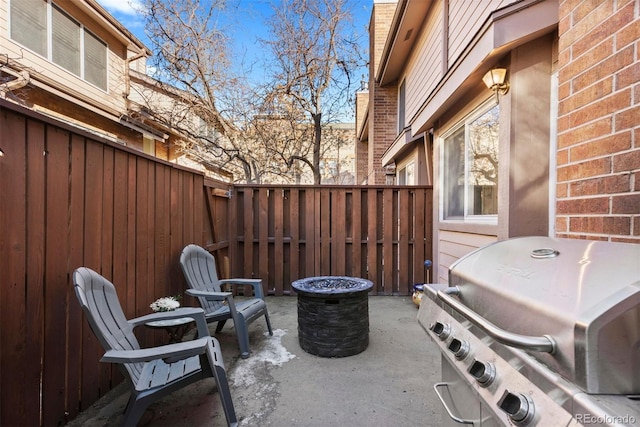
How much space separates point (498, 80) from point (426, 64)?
288 cm

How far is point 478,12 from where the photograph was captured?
10.7 ft

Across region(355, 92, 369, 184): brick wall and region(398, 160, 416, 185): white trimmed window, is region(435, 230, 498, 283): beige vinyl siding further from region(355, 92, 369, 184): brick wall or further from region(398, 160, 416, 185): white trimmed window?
region(355, 92, 369, 184): brick wall

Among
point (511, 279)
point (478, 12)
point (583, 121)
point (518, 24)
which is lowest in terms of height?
point (511, 279)

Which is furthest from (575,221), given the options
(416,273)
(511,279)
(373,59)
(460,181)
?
(373,59)

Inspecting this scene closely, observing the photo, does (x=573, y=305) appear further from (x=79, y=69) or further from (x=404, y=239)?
(x=79, y=69)

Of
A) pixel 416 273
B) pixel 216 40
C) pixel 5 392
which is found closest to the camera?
pixel 5 392

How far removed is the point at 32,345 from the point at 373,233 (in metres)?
4.14

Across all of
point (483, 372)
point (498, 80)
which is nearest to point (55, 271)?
point (483, 372)

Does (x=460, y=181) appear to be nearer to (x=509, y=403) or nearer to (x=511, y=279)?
(x=511, y=279)

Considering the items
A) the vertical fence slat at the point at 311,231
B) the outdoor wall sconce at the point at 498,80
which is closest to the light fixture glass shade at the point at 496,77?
the outdoor wall sconce at the point at 498,80

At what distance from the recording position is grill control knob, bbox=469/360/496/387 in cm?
83

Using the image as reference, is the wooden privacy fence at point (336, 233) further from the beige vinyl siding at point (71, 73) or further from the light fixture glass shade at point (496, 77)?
the beige vinyl siding at point (71, 73)

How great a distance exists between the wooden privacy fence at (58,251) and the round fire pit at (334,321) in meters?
1.43

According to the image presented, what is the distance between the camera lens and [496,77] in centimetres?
263
